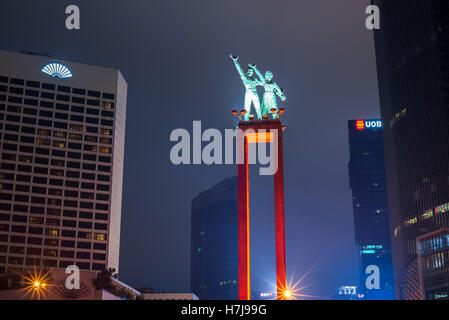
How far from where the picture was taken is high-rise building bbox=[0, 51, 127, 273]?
12875cm

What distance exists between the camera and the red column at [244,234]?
43066mm

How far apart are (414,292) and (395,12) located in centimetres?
6754

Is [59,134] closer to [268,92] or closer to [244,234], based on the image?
[268,92]

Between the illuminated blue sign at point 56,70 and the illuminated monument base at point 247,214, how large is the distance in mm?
100913

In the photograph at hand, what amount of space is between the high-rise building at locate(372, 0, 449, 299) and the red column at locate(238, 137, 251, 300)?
8547 cm

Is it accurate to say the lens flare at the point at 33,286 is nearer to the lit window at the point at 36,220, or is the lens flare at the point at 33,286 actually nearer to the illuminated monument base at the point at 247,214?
the illuminated monument base at the point at 247,214

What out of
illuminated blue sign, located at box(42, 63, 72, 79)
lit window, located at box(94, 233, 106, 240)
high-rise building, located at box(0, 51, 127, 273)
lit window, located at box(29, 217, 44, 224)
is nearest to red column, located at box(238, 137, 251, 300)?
high-rise building, located at box(0, 51, 127, 273)

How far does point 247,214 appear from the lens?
150ft

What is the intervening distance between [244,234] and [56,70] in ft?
344

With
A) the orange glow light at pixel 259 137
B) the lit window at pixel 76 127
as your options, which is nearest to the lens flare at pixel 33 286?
the orange glow light at pixel 259 137

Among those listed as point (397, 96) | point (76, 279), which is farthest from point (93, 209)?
point (397, 96)

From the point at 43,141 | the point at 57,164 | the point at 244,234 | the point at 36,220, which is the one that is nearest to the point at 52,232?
the point at 36,220

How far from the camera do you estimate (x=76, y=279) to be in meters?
67.9
